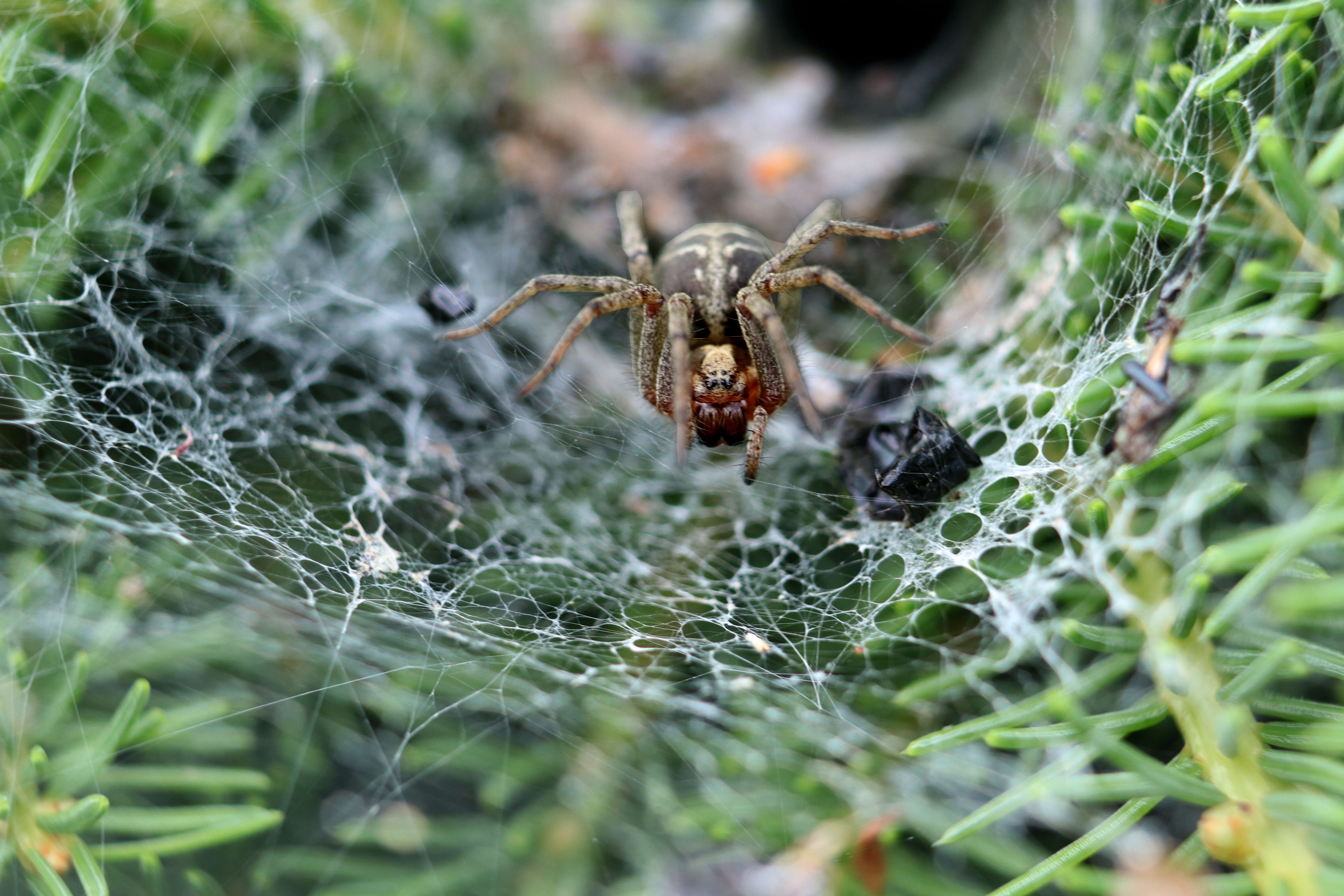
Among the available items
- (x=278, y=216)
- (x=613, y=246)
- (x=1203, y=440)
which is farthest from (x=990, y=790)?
(x=278, y=216)

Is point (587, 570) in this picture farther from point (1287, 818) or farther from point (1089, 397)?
point (1287, 818)

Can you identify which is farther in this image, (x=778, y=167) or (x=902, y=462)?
(x=778, y=167)

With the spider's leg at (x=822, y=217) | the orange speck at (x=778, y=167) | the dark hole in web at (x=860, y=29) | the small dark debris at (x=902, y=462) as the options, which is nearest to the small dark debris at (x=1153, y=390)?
the small dark debris at (x=902, y=462)

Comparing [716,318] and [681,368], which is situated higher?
[716,318]

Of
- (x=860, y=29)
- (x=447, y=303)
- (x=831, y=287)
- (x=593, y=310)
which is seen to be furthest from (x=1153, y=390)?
(x=860, y=29)

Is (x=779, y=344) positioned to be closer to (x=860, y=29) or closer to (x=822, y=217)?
(x=822, y=217)
